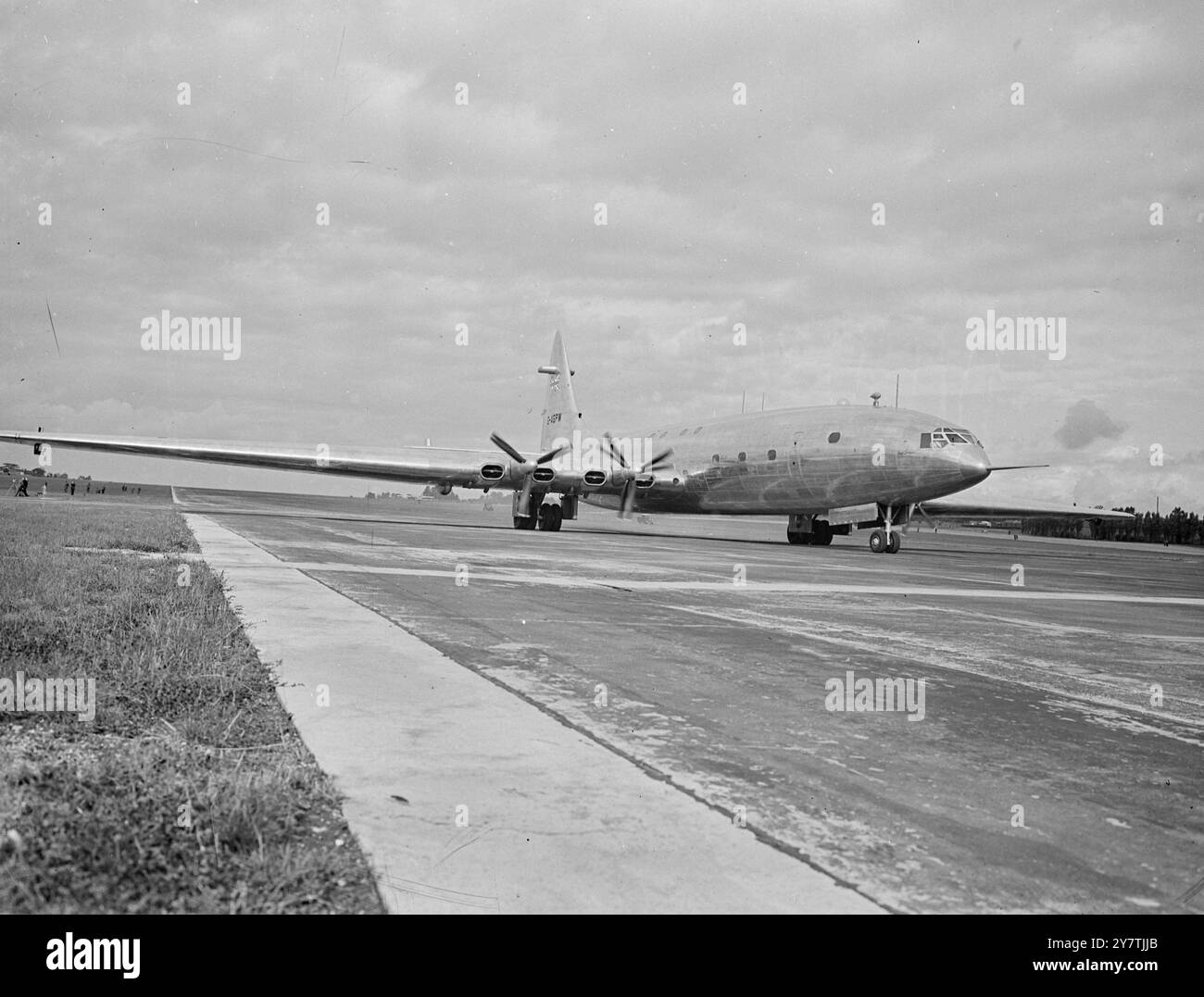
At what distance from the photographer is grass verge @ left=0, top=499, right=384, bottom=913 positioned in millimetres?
2625

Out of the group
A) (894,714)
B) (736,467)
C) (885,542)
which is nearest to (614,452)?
(736,467)

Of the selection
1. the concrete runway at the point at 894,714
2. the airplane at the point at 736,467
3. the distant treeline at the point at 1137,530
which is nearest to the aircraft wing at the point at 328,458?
the airplane at the point at 736,467

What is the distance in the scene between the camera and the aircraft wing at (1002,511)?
3357 cm

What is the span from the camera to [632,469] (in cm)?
3631

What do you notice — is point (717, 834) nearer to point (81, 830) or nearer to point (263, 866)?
point (263, 866)

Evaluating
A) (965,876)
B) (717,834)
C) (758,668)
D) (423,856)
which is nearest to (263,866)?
(423,856)

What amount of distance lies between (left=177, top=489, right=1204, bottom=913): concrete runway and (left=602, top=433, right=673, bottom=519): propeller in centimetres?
2152

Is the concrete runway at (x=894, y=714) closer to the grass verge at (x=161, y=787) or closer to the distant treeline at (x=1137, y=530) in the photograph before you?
the grass verge at (x=161, y=787)

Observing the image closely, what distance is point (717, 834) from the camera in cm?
332

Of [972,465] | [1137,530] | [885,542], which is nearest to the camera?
[972,465]

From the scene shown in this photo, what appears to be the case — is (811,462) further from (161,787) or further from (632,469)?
(161,787)

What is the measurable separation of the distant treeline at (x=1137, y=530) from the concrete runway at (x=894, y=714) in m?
69.0

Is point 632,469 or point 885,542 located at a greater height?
point 632,469

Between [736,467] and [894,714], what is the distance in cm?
2702
